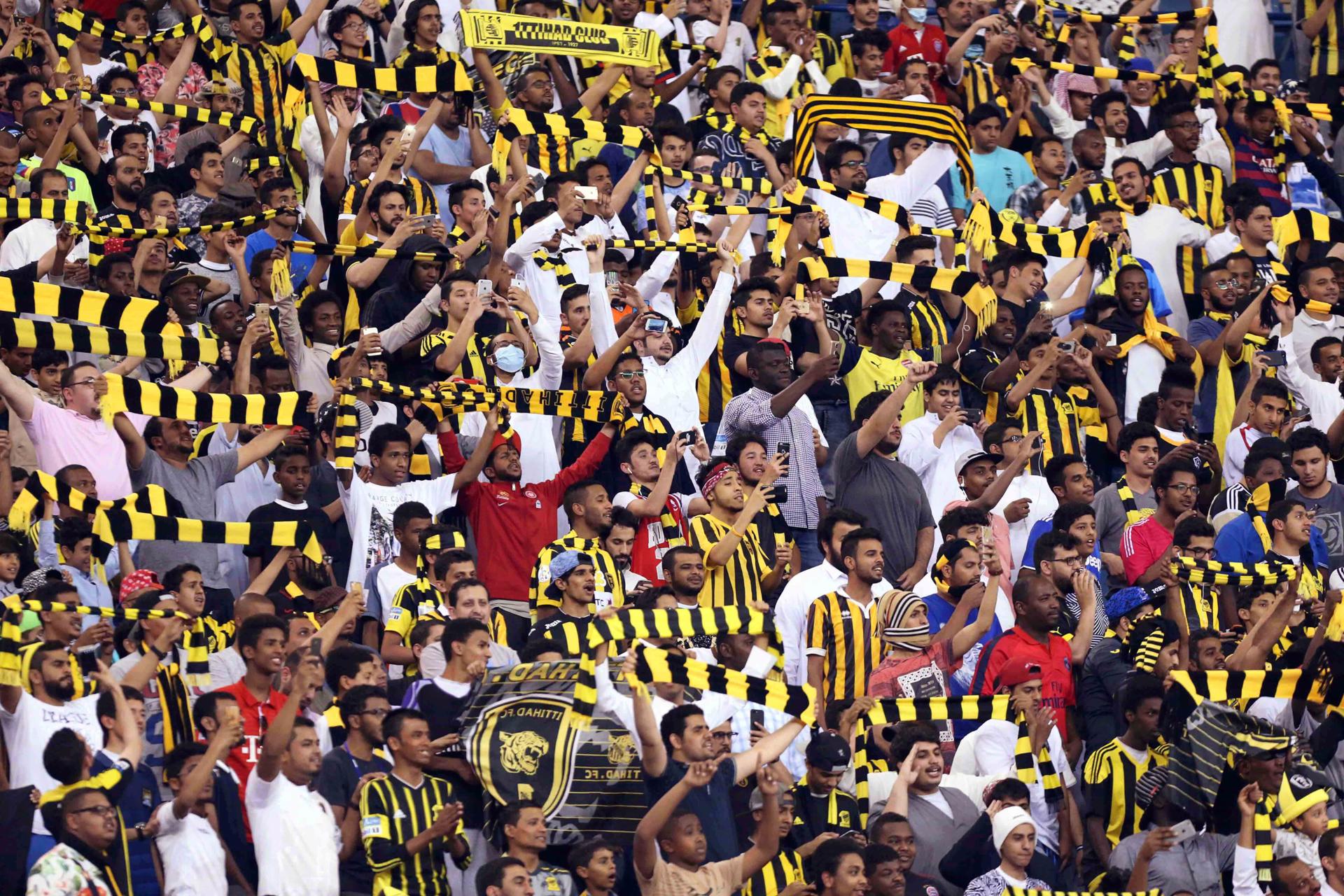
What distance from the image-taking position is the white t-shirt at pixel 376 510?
1300cm

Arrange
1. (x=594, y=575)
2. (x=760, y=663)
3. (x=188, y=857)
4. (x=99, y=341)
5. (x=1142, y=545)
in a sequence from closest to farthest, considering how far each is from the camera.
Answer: (x=188, y=857) → (x=760, y=663) → (x=594, y=575) → (x=99, y=341) → (x=1142, y=545)

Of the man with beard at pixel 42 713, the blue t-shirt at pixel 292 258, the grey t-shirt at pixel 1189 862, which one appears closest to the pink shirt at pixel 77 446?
the man with beard at pixel 42 713

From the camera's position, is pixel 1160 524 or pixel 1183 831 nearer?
pixel 1183 831

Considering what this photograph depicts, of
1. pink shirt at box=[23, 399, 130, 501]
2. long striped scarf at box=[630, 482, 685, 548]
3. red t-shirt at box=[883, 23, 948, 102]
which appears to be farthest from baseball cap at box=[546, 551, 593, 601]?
red t-shirt at box=[883, 23, 948, 102]

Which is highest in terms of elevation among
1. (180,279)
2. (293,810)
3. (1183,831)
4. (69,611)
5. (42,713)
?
(180,279)

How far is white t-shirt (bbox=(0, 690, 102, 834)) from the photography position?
413 inches

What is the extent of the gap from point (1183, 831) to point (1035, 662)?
102 centimetres

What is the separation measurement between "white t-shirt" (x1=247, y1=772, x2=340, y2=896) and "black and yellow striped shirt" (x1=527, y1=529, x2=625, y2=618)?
2.13 m

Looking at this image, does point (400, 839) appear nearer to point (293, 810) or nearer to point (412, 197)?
point (293, 810)

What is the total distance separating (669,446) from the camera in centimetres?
1327

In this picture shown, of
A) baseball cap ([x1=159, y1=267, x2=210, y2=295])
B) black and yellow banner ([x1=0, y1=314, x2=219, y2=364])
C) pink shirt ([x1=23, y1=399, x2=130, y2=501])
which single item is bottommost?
pink shirt ([x1=23, y1=399, x2=130, y2=501])

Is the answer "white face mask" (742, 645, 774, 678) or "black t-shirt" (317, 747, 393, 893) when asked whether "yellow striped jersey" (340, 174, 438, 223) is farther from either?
"black t-shirt" (317, 747, 393, 893)

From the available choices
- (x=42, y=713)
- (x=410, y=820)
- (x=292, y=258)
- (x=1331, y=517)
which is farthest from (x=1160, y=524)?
(x=42, y=713)

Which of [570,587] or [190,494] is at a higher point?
[190,494]
